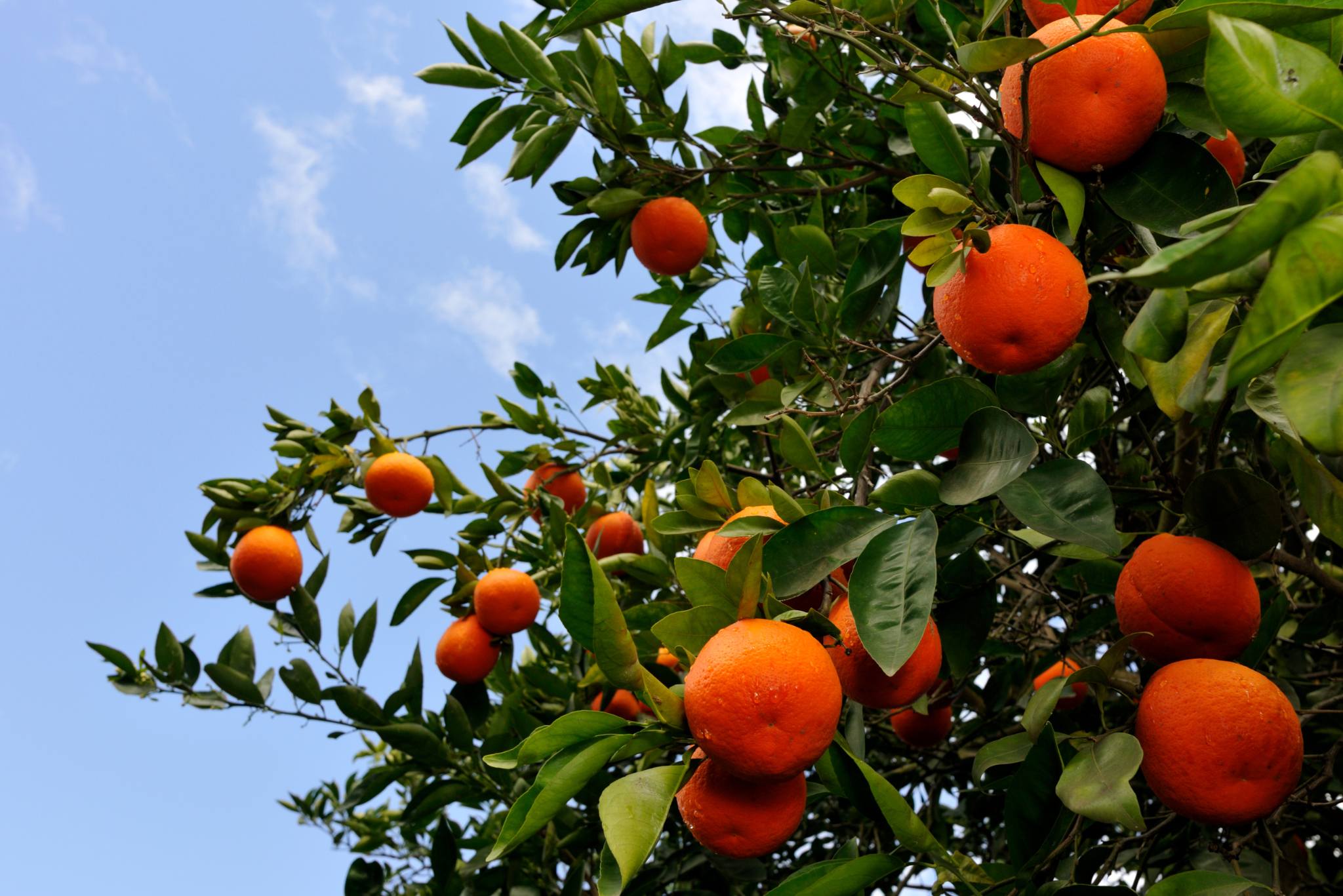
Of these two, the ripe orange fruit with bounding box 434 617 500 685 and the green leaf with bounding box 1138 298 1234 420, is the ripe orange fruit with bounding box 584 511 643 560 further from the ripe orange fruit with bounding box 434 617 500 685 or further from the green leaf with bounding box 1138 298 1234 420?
the green leaf with bounding box 1138 298 1234 420

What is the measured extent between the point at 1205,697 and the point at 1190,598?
0.14 metres

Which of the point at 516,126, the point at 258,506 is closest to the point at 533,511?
the point at 258,506

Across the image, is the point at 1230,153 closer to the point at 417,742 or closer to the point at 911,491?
the point at 911,491

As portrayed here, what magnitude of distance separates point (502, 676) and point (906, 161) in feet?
6.03

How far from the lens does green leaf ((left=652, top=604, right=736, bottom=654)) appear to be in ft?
3.78

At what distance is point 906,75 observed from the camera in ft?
4.29

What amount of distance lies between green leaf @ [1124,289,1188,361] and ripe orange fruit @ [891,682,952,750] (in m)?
1.37

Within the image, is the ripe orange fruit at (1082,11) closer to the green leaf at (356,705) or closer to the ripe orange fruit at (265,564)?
the green leaf at (356,705)

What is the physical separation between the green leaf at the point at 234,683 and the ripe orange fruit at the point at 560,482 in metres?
1.01

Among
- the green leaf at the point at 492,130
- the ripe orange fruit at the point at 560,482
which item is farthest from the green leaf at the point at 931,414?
the ripe orange fruit at the point at 560,482

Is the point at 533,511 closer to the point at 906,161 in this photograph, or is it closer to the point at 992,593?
the point at 906,161

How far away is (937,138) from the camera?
1.53 meters

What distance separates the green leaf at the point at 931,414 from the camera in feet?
4.17

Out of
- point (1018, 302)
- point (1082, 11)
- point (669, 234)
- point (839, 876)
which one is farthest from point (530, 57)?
point (839, 876)
